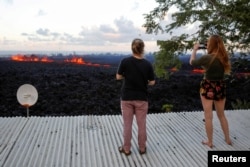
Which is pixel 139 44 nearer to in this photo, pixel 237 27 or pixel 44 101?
pixel 237 27

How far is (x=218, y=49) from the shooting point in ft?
Answer: 17.2

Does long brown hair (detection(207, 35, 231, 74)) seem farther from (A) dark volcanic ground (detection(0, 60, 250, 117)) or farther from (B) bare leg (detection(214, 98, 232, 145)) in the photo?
(A) dark volcanic ground (detection(0, 60, 250, 117))

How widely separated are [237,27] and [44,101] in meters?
13.7

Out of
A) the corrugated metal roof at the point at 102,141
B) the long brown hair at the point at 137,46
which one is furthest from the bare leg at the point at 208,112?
the long brown hair at the point at 137,46

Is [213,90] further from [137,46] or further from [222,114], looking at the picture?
[137,46]

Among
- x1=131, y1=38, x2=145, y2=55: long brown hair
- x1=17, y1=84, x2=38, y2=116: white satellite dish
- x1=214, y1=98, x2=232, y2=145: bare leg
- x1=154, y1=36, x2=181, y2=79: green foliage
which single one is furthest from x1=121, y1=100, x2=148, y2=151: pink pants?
x1=154, y1=36, x2=181, y2=79: green foliage

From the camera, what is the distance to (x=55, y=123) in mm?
7145

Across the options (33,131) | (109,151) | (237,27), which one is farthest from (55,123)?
(237,27)

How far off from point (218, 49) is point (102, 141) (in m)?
2.51

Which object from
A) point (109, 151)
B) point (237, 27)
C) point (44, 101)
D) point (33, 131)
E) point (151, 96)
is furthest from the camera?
point (151, 96)

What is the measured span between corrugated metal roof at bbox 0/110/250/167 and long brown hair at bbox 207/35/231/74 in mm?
1469

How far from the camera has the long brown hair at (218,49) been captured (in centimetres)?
519

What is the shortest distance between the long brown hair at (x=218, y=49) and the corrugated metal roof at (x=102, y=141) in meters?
1.47

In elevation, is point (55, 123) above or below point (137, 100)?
below
